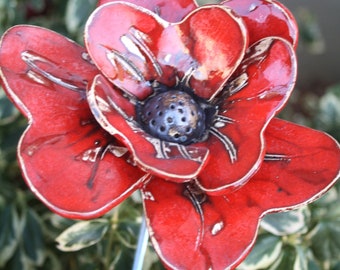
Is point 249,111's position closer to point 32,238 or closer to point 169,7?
point 169,7

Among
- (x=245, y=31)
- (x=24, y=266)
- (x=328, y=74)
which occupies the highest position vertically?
(x=245, y=31)

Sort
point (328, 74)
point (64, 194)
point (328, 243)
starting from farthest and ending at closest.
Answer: point (328, 74) → point (328, 243) → point (64, 194)

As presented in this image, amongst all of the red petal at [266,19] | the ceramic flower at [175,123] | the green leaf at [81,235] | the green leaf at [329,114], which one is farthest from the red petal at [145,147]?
the green leaf at [329,114]

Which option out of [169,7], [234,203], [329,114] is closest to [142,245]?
[234,203]

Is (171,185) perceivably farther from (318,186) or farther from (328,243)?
(328,243)

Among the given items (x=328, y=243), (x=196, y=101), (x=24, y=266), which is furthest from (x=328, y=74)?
(x=196, y=101)

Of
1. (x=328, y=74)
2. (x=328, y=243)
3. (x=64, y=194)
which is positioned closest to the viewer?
(x=64, y=194)
